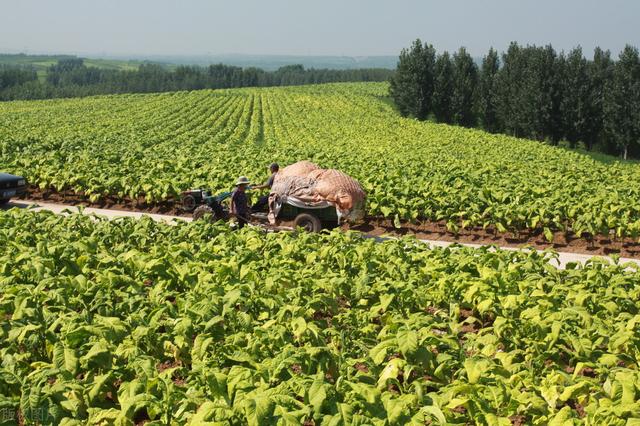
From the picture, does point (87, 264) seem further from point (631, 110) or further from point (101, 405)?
point (631, 110)

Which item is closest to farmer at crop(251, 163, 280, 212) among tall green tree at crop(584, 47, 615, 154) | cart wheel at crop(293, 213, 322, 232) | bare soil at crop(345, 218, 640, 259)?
cart wheel at crop(293, 213, 322, 232)

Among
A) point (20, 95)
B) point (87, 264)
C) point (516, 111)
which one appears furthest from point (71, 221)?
point (20, 95)

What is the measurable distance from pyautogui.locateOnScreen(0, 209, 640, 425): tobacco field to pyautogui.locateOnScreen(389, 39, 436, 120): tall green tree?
53065mm

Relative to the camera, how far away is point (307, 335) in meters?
6.29

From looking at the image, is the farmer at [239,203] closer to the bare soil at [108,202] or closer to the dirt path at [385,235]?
the dirt path at [385,235]

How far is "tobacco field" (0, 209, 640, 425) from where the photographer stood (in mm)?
4852

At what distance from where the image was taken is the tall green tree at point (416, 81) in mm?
60938

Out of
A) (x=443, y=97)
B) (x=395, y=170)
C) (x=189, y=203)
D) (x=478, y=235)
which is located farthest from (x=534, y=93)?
(x=189, y=203)

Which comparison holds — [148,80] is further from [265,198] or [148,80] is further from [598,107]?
[265,198]

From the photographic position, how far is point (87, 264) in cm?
859

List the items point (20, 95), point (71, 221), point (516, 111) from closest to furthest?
1. point (71, 221)
2. point (516, 111)
3. point (20, 95)

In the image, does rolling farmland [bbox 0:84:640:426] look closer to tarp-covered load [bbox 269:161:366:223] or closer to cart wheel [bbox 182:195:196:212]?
tarp-covered load [bbox 269:161:366:223]

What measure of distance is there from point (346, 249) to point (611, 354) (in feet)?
14.4

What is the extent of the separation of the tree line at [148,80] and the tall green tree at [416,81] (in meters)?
66.3
